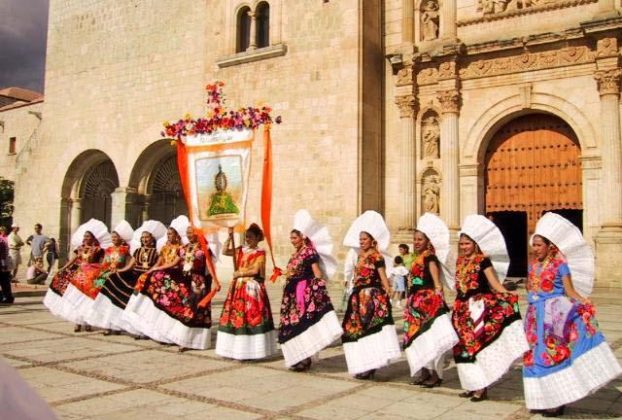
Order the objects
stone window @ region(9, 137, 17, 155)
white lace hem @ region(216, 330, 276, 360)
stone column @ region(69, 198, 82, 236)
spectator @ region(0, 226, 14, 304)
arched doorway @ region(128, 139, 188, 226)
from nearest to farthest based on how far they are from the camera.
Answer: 1. white lace hem @ region(216, 330, 276, 360)
2. spectator @ region(0, 226, 14, 304)
3. arched doorway @ region(128, 139, 188, 226)
4. stone column @ region(69, 198, 82, 236)
5. stone window @ region(9, 137, 17, 155)

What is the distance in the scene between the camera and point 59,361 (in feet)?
21.8

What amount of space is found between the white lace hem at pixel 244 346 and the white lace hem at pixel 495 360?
2.41 m

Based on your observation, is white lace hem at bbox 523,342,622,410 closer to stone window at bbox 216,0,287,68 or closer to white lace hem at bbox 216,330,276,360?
white lace hem at bbox 216,330,276,360

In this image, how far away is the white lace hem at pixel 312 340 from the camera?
632 cm

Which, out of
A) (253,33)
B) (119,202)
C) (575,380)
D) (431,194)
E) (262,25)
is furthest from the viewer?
(119,202)

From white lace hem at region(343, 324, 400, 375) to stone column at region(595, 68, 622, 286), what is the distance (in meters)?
8.49

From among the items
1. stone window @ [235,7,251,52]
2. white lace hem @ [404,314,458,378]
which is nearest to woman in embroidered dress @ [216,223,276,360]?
white lace hem @ [404,314,458,378]

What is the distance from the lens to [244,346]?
267 inches

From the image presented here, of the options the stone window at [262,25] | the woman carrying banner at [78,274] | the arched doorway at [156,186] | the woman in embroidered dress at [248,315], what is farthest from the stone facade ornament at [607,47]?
the arched doorway at [156,186]

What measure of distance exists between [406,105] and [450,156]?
1.75 meters

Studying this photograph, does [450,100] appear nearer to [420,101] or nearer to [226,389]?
[420,101]

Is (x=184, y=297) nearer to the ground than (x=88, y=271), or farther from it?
nearer to the ground

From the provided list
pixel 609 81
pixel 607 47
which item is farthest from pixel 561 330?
pixel 607 47

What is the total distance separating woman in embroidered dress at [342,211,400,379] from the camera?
5980 millimetres
